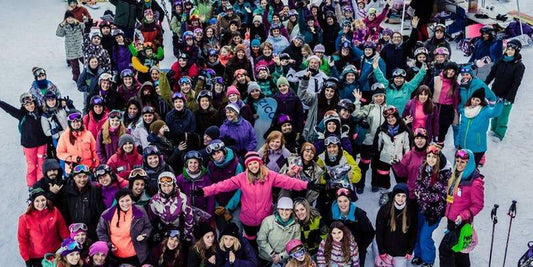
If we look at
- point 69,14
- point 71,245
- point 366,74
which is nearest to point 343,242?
point 71,245

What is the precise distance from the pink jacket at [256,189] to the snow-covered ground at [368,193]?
4.92ft

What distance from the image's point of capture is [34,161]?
792 cm

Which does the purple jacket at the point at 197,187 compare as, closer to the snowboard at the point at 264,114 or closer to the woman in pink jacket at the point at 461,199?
the snowboard at the point at 264,114

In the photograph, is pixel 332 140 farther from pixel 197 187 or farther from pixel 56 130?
pixel 56 130

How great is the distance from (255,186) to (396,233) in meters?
1.70

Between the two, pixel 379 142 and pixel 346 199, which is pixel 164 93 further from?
pixel 346 199

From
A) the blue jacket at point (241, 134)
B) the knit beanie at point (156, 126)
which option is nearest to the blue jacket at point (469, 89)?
the blue jacket at point (241, 134)

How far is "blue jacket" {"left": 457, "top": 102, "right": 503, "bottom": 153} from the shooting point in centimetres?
746

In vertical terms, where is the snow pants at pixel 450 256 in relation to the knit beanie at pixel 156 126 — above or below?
below

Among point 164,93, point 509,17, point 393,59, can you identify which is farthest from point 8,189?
point 509,17

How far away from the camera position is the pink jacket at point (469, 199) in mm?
5652

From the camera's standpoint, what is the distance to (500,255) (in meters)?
6.51

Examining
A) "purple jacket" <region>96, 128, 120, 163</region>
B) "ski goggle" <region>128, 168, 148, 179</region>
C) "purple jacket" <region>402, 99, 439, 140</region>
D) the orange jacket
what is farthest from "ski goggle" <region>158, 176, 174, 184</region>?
"purple jacket" <region>402, 99, 439, 140</region>

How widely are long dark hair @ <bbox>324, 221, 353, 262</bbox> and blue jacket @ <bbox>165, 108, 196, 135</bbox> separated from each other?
115 inches
